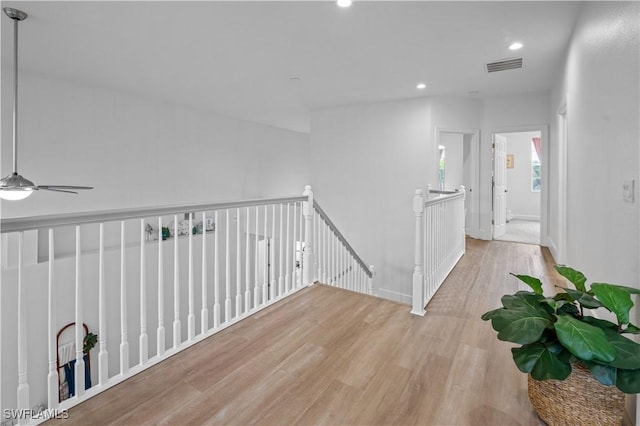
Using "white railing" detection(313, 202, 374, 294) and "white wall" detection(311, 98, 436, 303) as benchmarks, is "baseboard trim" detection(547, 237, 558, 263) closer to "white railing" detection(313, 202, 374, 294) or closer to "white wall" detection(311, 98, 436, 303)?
"white wall" detection(311, 98, 436, 303)

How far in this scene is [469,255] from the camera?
5117 millimetres

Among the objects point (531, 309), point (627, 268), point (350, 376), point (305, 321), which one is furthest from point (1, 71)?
point (627, 268)

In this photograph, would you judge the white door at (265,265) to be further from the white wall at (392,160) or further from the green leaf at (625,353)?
the green leaf at (625,353)

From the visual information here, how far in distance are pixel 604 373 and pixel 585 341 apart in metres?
0.17

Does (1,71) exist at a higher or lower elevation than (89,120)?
higher

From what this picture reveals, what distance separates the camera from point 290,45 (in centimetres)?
337

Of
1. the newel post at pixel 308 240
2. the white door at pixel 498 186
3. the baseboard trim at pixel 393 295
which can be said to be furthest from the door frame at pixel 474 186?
the newel post at pixel 308 240

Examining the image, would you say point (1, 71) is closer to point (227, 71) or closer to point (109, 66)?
point (109, 66)

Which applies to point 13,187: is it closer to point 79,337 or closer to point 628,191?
point 79,337

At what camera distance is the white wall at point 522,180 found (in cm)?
898

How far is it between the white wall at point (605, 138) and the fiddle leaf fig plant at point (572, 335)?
0.27 meters

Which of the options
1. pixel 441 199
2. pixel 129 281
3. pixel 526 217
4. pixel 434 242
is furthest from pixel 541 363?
pixel 526 217

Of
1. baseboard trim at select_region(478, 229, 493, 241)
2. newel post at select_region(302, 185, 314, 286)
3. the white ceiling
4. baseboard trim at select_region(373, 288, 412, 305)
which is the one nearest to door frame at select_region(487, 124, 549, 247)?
the white ceiling

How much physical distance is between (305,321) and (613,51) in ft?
9.09
